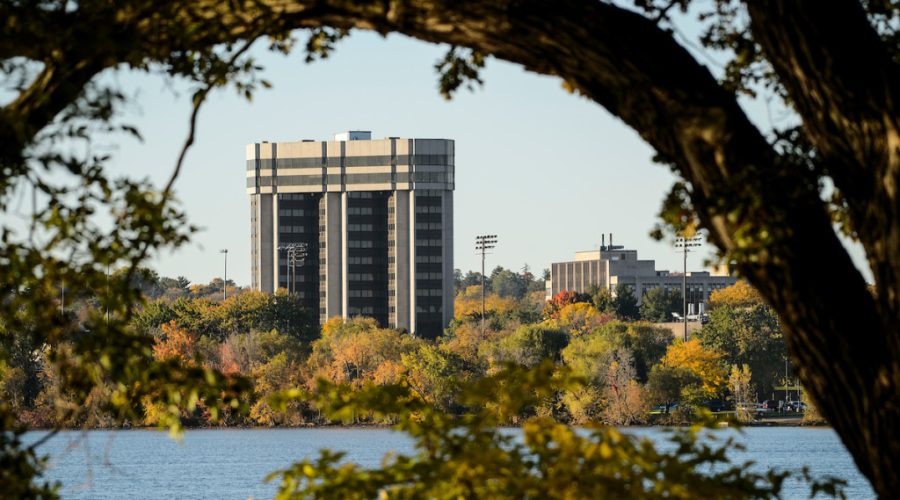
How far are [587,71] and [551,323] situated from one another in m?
108

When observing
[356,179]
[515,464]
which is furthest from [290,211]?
[515,464]

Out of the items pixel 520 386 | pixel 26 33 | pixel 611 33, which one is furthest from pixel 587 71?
pixel 26 33

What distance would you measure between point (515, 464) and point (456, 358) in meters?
91.7

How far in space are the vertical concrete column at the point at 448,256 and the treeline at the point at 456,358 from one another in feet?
85.8

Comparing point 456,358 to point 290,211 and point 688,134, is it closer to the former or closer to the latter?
point 290,211

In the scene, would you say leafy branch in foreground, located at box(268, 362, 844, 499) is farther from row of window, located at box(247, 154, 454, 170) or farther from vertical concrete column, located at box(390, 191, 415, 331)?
row of window, located at box(247, 154, 454, 170)

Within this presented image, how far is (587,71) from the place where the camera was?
619cm

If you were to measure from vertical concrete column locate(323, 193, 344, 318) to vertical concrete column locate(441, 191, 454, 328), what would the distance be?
34.8 ft

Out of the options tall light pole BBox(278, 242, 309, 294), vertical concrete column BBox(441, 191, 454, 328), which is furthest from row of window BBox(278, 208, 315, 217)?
vertical concrete column BBox(441, 191, 454, 328)

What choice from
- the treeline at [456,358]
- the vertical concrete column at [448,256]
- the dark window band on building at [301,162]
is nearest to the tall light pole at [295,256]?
the dark window band on building at [301,162]

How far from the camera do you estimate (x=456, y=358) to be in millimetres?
98125

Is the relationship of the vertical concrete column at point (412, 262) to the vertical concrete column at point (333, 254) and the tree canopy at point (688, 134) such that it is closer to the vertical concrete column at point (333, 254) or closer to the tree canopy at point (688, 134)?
the vertical concrete column at point (333, 254)

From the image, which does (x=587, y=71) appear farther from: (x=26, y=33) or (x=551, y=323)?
(x=551, y=323)

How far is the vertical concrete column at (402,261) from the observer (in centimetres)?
15162
